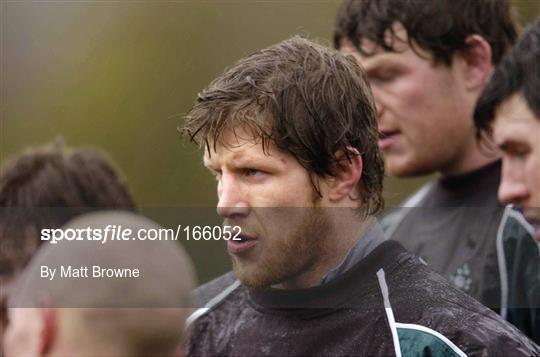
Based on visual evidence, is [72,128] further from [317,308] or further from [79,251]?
[79,251]

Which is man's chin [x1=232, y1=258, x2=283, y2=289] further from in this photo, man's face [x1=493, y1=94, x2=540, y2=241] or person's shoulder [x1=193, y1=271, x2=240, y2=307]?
man's face [x1=493, y1=94, x2=540, y2=241]

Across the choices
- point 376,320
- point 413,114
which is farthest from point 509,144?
point 376,320

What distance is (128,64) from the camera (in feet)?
20.1

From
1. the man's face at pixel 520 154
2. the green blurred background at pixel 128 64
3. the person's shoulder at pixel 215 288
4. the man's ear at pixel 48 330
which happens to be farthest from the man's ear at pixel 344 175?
the green blurred background at pixel 128 64

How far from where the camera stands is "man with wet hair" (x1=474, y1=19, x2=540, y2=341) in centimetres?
229

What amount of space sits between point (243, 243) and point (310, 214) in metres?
0.13

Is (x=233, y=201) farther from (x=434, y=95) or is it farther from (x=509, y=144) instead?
(x=434, y=95)

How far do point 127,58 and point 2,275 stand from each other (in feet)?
13.9

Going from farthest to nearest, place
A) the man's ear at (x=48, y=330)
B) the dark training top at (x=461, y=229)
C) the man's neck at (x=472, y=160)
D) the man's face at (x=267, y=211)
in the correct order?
the man's neck at (x=472, y=160) < the dark training top at (x=461, y=229) < the man's face at (x=267, y=211) < the man's ear at (x=48, y=330)

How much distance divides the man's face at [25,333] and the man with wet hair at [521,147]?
3.93ft

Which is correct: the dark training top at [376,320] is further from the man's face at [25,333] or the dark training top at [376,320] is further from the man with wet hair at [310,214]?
the man's face at [25,333]

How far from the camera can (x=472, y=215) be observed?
271 cm

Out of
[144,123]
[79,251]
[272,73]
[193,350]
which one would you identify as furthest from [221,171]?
[144,123]

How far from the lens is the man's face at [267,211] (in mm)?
1873
